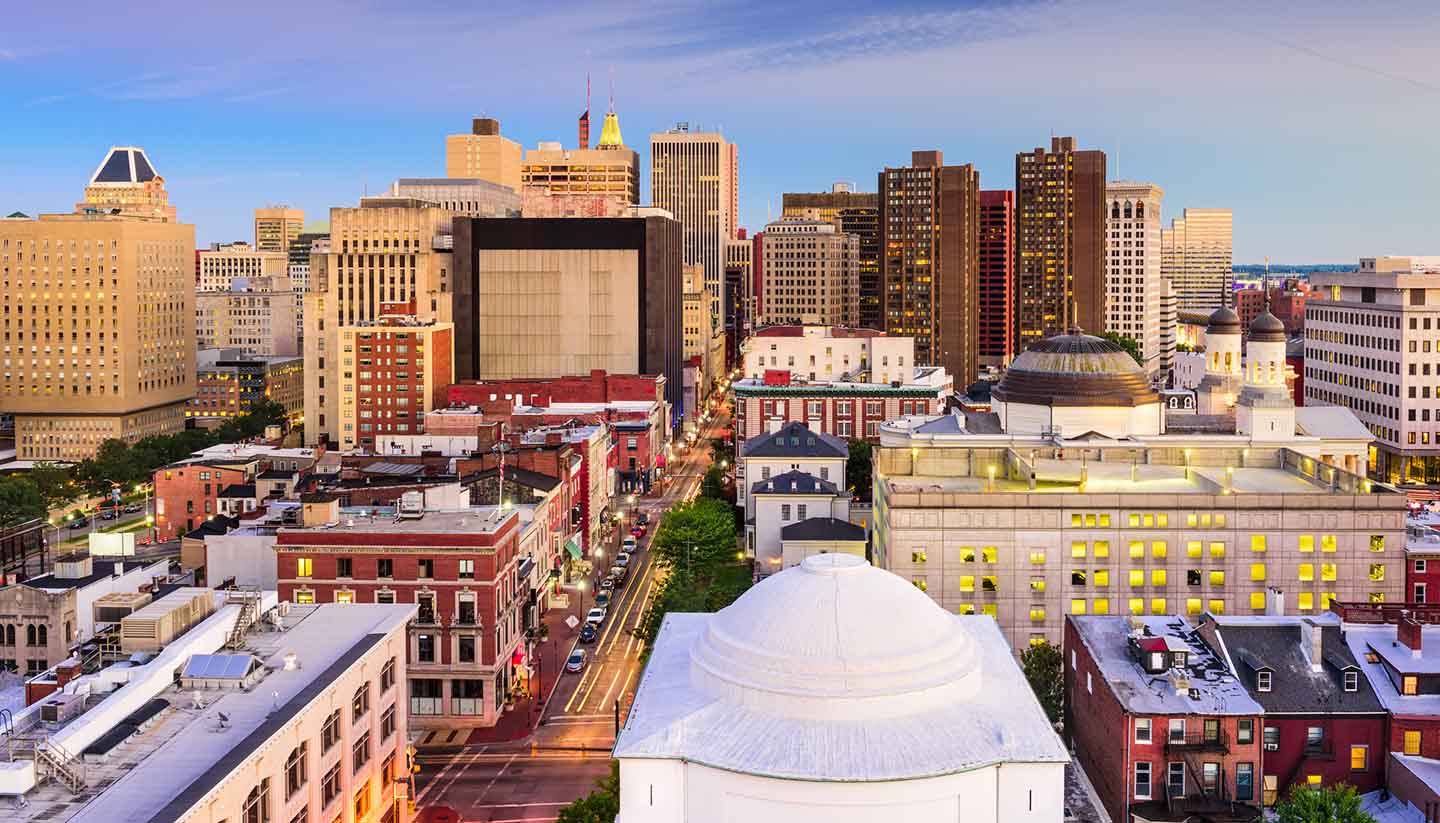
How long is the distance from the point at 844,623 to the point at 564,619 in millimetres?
67830

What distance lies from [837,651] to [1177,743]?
810 inches

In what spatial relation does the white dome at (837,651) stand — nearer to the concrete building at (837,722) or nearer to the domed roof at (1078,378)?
the concrete building at (837,722)

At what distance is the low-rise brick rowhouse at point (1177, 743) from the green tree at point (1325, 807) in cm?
367

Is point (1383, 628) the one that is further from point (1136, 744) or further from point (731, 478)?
point (731, 478)

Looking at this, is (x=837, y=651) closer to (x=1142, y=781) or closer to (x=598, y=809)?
(x=598, y=809)

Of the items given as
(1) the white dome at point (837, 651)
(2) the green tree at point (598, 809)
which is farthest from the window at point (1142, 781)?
(2) the green tree at point (598, 809)

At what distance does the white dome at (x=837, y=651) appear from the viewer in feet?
Answer: 158

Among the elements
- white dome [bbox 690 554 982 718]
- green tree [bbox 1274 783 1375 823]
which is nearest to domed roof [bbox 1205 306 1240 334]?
green tree [bbox 1274 783 1375 823]

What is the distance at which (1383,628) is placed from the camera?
223ft

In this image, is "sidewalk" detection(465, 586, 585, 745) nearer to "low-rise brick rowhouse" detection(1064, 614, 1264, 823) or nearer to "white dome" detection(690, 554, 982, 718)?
"low-rise brick rowhouse" detection(1064, 614, 1264, 823)

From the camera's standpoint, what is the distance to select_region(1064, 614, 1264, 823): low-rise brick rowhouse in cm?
6078

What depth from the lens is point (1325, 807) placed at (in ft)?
180

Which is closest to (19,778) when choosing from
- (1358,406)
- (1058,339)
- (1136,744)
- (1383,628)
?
(1136,744)

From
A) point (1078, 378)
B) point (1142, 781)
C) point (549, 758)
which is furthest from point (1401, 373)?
point (549, 758)
